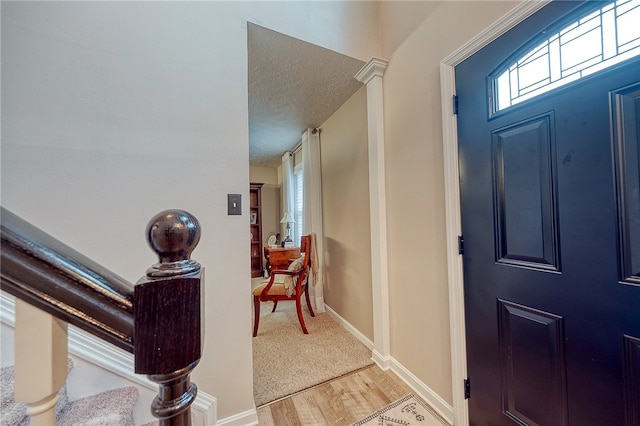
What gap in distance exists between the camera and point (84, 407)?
1017 millimetres

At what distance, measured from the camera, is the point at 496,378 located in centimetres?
121

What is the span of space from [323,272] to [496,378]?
2199 millimetres

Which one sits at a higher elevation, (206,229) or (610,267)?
(206,229)

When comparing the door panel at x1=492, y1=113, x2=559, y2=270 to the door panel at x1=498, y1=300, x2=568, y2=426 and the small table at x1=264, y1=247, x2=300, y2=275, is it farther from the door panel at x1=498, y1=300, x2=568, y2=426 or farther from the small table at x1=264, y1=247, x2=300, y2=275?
the small table at x1=264, y1=247, x2=300, y2=275

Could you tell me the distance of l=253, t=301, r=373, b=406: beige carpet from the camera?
1.75m

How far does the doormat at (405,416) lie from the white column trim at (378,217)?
38 cm

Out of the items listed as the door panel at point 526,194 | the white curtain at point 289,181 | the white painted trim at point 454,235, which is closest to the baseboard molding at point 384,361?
the white painted trim at point 454,235

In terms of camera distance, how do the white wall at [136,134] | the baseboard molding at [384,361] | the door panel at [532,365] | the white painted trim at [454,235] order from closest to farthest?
the door panel at [532,365] < the white wall at [136,134] < the white painted trim at [454,235] < the baseboard molding at [384,361]

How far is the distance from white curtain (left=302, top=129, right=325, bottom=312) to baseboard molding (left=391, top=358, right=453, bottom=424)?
137cm

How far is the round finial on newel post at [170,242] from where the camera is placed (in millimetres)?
376

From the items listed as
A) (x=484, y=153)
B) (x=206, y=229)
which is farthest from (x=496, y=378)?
(x=206, y=229)

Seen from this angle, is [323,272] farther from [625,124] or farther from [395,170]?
[625,124]

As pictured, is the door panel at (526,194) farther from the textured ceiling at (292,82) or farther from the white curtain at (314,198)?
the white curtain at (314,198)

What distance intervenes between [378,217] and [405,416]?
1281 mm
